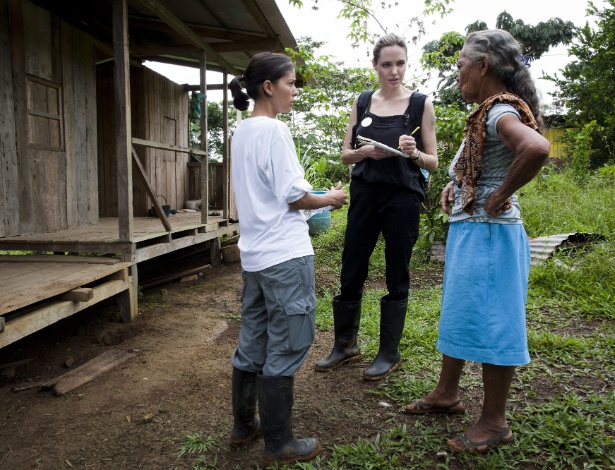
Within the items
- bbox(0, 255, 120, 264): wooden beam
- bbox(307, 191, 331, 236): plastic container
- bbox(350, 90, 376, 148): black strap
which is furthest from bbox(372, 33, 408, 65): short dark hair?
bbox(307, 191, 331, 236): plastic container

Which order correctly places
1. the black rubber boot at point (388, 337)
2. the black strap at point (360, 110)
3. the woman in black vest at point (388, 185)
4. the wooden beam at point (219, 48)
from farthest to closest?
the wooden beam at point (219, 48)
the black strap at point (360, 110)
the black rubber boot at point (388, 337)
the woman in black vest at point (388, 185)

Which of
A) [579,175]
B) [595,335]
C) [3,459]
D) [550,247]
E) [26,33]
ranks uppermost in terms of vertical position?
[26,33]

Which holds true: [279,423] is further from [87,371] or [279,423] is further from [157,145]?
[157,145]

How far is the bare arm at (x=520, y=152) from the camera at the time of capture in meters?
1.78

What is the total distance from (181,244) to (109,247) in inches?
51.7

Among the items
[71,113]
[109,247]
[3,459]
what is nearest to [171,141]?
[71,113]

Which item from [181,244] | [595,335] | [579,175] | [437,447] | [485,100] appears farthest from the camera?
[579,175]

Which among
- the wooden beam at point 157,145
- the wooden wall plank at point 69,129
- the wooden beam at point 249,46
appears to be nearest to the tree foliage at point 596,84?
the wooden beam at point 249,46

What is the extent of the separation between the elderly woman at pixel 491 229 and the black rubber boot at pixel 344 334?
3.35 feet

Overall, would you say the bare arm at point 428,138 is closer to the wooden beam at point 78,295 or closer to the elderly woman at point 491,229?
the elderly woman at point 491,229

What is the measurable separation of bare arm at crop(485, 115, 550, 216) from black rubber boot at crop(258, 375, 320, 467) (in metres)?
1.18

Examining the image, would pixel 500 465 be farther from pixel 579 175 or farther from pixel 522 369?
pixel 579 175

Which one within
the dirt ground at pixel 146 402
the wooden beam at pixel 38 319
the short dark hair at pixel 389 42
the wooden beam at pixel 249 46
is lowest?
the dirt ground at pixel 146 402

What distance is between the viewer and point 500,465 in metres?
2.12
